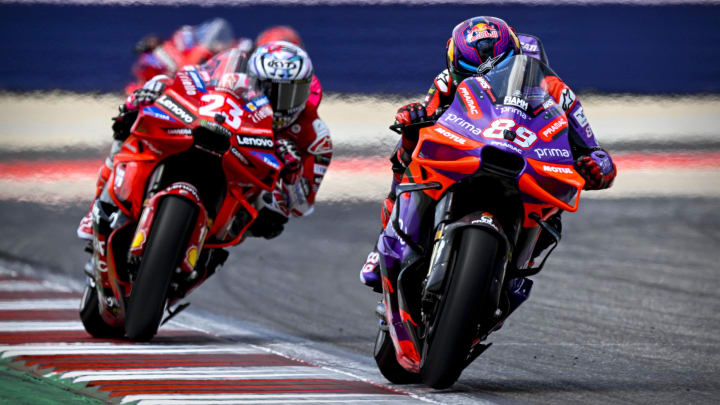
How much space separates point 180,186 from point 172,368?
95 cm

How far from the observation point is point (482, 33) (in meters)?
5.67

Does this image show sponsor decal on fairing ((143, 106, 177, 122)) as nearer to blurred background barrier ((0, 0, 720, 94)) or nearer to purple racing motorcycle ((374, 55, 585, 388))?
purple racing motorcycle ((374, 55, 585, 388))

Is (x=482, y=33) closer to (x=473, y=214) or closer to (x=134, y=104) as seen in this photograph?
(x=473, y=214)

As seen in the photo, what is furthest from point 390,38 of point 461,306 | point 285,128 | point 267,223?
point 461,306

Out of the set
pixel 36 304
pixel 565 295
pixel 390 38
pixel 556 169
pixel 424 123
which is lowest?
pixel 36 304

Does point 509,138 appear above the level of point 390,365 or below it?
above

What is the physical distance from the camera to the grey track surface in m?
6.36

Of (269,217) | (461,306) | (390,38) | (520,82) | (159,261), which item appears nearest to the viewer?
(461,306)

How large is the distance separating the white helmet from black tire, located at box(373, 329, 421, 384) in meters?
1.97

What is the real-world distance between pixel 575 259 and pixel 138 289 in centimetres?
511

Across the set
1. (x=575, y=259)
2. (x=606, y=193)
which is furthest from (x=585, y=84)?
(x=575, y=259)

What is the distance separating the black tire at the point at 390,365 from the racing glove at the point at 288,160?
1652 millimetres

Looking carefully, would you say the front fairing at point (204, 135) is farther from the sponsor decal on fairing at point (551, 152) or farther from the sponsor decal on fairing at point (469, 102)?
the sponsor decal on fairing at point (551, 152)

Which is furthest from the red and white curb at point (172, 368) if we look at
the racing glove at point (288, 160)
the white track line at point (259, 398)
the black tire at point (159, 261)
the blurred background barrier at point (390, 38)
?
the blurred background barrier at point (390, 38)
